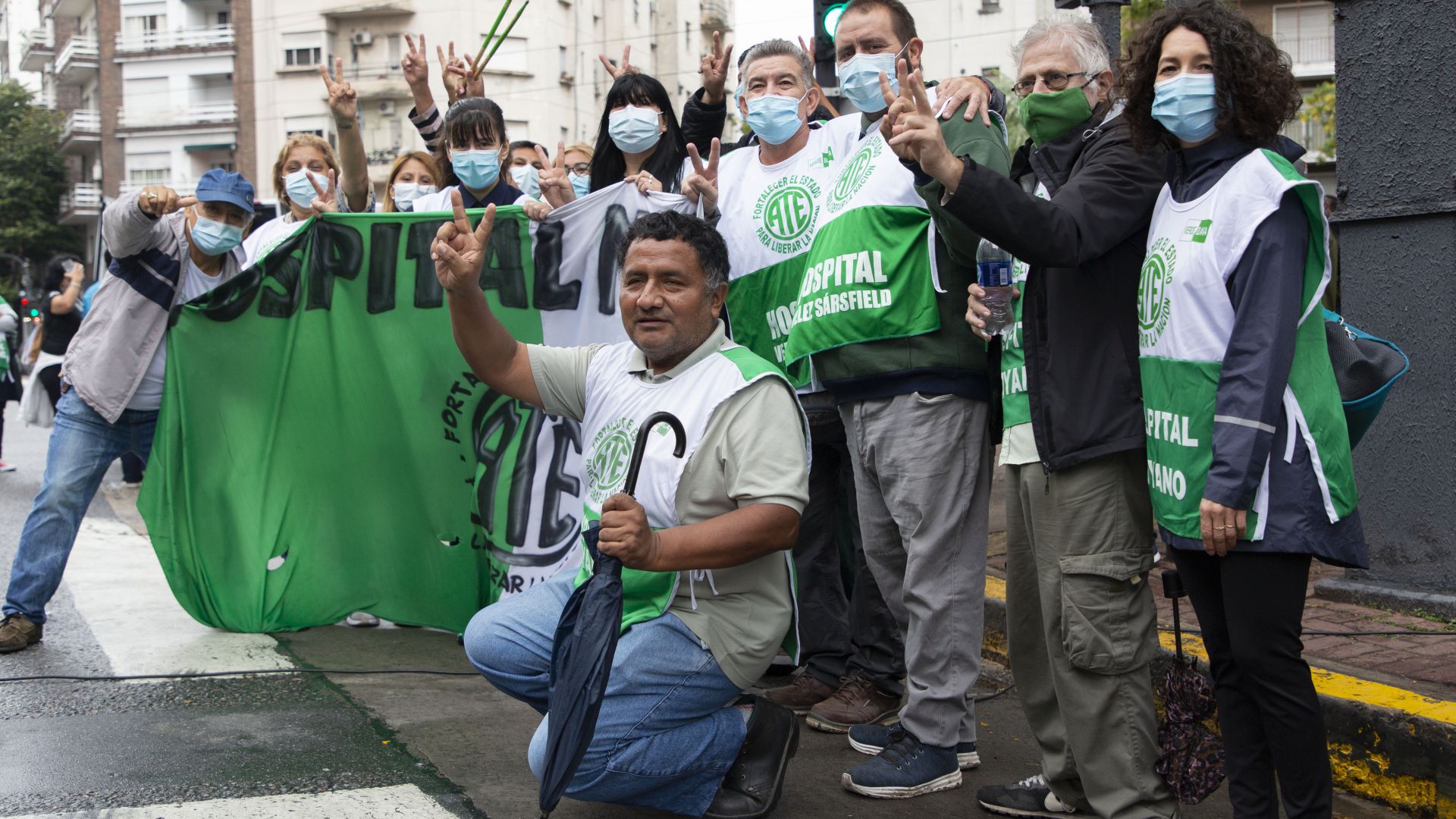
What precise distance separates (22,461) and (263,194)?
40086mm

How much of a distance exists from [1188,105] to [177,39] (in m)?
53.5

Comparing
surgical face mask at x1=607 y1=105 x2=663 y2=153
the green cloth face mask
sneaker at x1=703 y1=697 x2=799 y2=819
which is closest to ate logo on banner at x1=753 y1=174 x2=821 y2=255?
surgical face mask at x1=607 y1=105 x2=663 y2=153

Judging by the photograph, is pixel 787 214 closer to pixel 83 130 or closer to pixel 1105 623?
pixel 1105 623

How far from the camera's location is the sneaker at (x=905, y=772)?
374 centimetres

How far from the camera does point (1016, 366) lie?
351 cm

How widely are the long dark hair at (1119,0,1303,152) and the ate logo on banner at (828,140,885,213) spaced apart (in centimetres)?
100

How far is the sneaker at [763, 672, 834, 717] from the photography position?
4668mm

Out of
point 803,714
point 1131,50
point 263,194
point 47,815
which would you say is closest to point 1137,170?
point 1131,50

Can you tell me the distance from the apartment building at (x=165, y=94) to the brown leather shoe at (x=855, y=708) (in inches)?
1906

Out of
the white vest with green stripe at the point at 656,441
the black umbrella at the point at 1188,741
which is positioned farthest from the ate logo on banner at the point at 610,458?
the black umbrella at the point at 1188,741

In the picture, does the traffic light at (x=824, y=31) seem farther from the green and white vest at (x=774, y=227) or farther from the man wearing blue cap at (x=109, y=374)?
the man wearing blue cap at (x=109, y=374)

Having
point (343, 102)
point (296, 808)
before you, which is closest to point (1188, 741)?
point (296, 808)

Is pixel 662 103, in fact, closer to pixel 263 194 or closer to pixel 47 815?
pixel 47 815

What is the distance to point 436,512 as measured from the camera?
5.50m
